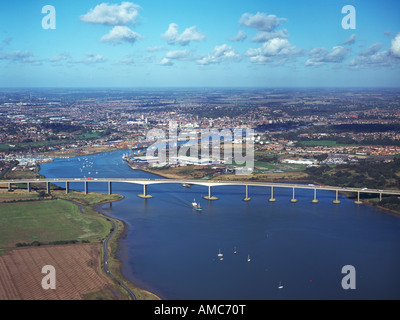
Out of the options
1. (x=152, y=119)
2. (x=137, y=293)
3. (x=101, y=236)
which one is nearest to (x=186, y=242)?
(x=101, y=236)

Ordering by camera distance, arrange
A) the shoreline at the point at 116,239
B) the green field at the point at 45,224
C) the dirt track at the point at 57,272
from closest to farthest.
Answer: the dirt track at the point at 57,272 → the shoreline at the point at 116,239 → the green field at the point at 45,224

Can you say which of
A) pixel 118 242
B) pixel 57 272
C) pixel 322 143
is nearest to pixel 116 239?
pixel 118 242

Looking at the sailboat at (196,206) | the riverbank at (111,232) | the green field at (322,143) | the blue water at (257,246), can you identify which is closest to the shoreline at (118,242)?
the riverbank at (111,232)

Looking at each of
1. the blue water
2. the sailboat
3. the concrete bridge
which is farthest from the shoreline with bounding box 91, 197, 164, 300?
the sailboat

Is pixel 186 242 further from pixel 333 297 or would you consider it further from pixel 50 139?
pixel 50 139

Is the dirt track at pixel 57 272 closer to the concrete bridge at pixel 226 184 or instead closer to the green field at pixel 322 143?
the concrete bridge at pixel 226 184

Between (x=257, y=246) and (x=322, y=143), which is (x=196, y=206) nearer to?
(x=257, y=246)

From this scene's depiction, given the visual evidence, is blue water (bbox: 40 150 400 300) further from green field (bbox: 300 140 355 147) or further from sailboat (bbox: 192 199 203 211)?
green field (bbox: 300 140 355 147)

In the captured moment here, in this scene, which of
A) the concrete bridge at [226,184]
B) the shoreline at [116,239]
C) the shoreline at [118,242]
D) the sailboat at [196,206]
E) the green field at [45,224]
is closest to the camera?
the shoreline at [118,242]
